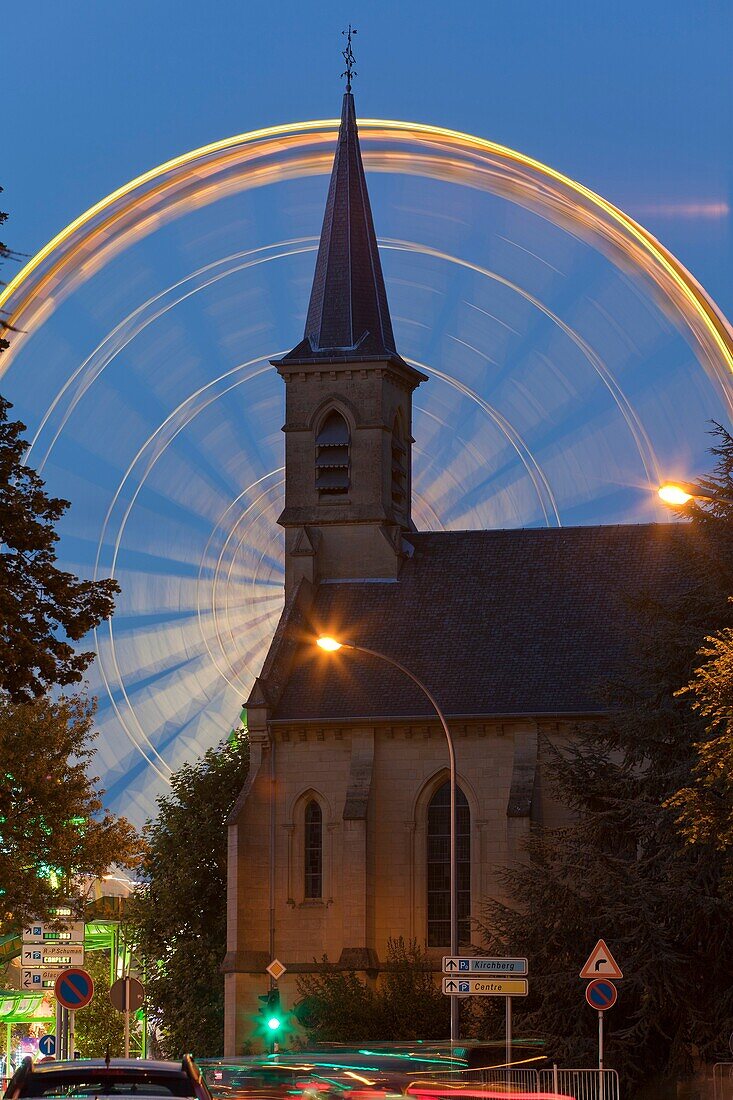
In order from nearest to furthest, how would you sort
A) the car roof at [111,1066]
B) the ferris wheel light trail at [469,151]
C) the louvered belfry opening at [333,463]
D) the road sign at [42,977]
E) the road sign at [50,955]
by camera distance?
the car roof at [111,1066] → the road sign at [42,977] → the road sign at [50,955] → the ferris wheel light trail at [469,151] → the louvered belfry opening at [333,463]

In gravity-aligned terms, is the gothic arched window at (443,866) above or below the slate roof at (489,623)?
below

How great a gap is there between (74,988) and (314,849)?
3055cm

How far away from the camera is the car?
42.8 feet

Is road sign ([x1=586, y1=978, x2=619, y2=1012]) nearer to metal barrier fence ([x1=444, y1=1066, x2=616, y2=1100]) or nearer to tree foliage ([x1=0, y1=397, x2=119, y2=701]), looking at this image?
metal barrier fence ([x1=444, y1=1066, x2=616, y2=1100])

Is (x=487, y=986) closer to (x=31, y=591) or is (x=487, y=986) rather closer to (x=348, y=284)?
(x=31, y=591)

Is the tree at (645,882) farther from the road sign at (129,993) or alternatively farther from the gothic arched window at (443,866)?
the road sign at (129,993)

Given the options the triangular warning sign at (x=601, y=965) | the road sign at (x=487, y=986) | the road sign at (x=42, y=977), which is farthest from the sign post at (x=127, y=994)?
the triangular warning sign at (x=601, y=965)

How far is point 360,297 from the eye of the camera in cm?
6756

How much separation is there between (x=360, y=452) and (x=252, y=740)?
10.6 meters

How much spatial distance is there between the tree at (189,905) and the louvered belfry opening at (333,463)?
1064cm

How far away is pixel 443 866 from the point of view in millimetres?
60750

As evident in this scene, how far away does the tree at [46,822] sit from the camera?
52.1 metres

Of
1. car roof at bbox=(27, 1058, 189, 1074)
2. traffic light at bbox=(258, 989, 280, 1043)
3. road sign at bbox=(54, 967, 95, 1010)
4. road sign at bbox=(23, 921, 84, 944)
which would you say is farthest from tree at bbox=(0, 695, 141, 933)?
car roof at bbox=(27, 1058, 189, 1074)

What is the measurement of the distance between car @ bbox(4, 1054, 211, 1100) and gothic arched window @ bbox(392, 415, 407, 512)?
54779 mm
